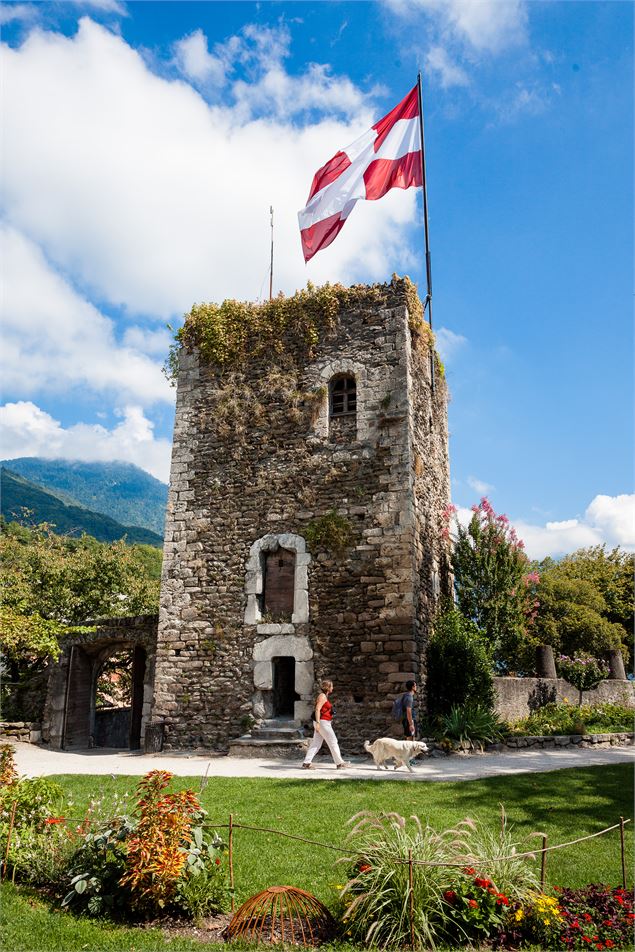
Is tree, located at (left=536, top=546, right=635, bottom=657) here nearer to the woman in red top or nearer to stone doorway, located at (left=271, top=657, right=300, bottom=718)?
stone doorway, located at (left=271, top=657, right=300, bottom=718)

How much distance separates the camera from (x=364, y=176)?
49.7ft

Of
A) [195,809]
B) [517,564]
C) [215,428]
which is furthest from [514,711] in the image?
[195,809]

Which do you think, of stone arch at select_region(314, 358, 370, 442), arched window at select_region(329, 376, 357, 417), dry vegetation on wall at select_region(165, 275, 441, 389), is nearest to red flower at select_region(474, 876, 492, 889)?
stone arch at select_region(314, 358, 370, 442)

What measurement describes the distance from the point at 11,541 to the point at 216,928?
24.7 m

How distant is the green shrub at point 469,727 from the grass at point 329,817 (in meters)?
2.98

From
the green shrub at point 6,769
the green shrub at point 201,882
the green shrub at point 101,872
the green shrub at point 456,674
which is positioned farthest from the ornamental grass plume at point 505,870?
the green shrub at point 456,674

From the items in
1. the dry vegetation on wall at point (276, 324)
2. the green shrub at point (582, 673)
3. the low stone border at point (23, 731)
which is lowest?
the low stone border at point (23, 731)

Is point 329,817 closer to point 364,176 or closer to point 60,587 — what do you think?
point 364,176

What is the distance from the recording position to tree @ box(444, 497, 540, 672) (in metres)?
16.7

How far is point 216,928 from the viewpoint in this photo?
4.78 metres

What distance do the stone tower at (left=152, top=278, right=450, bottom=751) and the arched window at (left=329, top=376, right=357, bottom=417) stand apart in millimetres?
31

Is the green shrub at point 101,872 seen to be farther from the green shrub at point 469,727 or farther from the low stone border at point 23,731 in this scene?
the low stone border at point 23,731

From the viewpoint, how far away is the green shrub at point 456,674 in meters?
13.4

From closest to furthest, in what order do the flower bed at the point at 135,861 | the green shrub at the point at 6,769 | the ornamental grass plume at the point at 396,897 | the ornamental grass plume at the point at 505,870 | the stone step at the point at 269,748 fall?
1. the ornamental grass plume at the point at 396,897
2. the ornamental grass plume at the point at 505,870
3. the flower bed at the point at 135,861
4. the green shrub at the point at 6,769
5. the stone step at the point at 269,748
